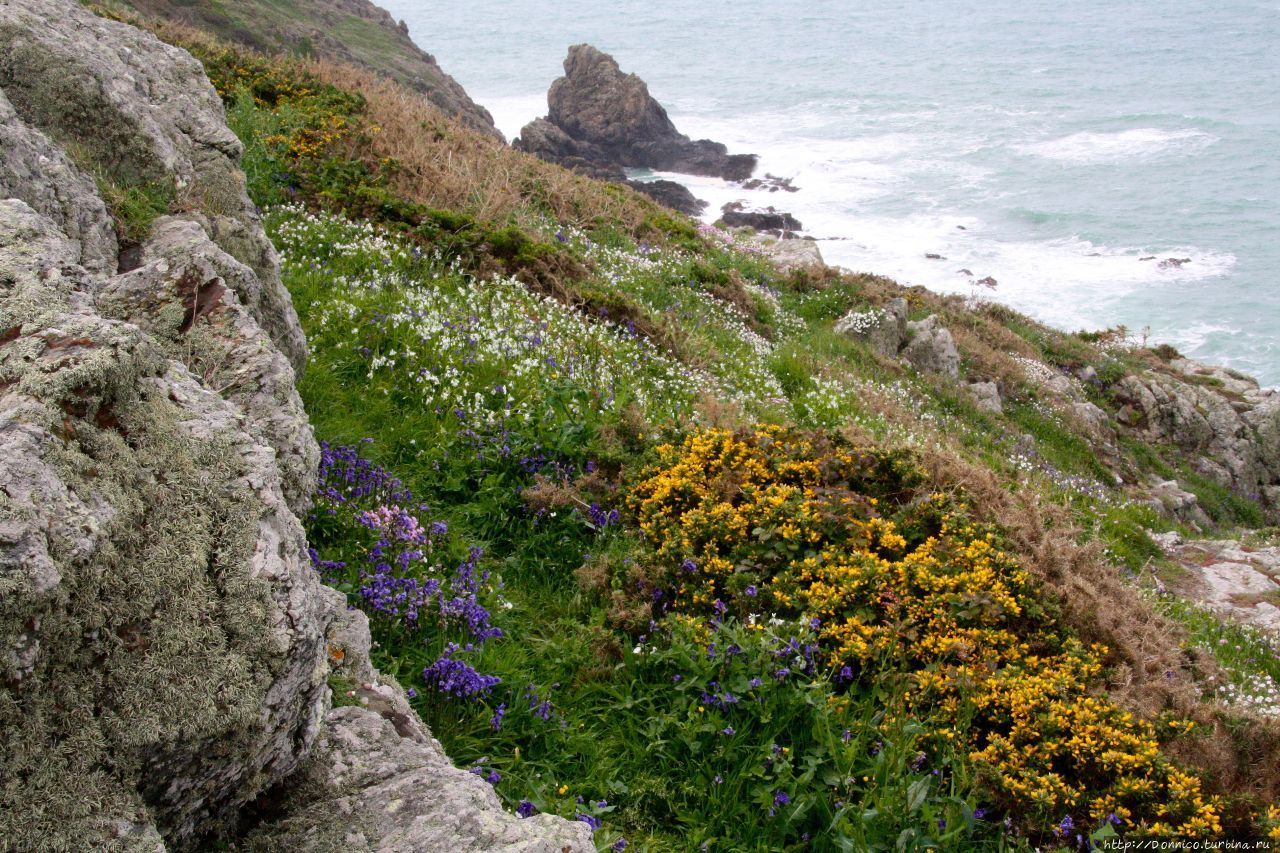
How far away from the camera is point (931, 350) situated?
20359 millimetres

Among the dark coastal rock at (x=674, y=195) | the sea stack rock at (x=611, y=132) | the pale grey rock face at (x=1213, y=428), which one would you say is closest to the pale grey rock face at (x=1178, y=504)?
the pale grey rock face at (x=1213, y=428)

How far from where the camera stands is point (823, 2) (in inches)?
4619

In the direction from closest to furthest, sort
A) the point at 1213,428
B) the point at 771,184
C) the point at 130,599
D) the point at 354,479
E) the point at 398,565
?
the point at 130,599
the point at 398,565
the point at 354,479
the point at 1213,428
the point at 771,184

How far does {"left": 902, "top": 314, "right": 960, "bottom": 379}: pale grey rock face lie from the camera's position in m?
20.1

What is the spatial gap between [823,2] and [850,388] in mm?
120473

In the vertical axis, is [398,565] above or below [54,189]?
below

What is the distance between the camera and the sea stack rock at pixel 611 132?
60531 mm

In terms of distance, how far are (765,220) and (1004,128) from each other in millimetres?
28022

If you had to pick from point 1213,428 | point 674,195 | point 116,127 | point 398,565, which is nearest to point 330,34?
point 674,195

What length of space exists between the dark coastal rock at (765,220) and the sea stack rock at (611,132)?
27.1 ft

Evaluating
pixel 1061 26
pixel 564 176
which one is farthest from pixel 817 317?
pixel 1061 26

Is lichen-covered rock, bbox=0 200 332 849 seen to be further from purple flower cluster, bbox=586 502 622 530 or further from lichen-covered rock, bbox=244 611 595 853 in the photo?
purple flower cluster, bbox=586 502 622 530

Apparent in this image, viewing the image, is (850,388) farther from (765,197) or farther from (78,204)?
(765,197)

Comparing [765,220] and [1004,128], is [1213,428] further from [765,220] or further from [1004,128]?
[1004,128]
